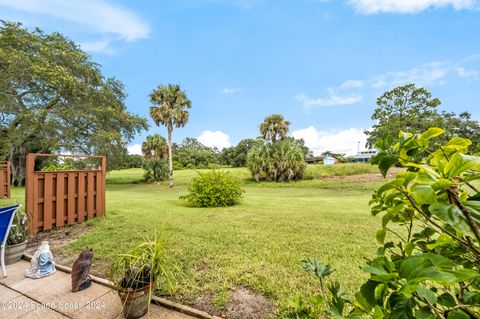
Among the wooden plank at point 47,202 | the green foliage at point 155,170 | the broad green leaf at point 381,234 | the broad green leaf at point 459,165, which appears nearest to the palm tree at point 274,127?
the green foliage at point 155,170

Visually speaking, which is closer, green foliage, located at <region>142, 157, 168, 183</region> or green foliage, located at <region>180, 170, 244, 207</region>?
green foliage, located at <region>180, 170, 244, 207</region>

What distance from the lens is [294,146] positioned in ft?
59.1

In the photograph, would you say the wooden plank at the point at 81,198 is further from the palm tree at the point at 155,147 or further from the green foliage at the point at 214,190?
the palm tree at the point at 155,147

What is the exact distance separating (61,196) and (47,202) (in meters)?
0.25

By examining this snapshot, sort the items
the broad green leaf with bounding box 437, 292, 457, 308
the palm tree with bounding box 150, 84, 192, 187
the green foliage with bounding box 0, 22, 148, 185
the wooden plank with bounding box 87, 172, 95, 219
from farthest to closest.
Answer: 1. the palm tree with bounding box 150, 84, 192, 187
2. the green foliage with bounding box 0, 22, 148, 185
3. the wooden plank with bounding box 87, 172, 95, 219
4. the broad green leaf with bounding box 437, 292, 457, 308

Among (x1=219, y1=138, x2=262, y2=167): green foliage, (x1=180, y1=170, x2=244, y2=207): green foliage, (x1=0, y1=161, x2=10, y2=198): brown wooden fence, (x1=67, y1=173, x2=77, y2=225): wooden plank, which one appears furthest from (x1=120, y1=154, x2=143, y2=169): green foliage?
(x1=219, y1=138, x2=262, y2=167): green foliage

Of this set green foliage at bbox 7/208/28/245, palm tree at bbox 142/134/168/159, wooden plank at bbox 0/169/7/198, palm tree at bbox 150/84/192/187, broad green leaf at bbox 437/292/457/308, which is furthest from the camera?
palm tree at bbox 142/134/168/159

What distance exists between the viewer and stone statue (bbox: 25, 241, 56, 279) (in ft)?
8.41

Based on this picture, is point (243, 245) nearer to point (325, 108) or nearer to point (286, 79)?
point (286, 79)

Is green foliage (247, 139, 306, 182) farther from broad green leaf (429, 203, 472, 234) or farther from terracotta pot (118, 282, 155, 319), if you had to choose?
broad green leaf (429, 203, 472, 234)

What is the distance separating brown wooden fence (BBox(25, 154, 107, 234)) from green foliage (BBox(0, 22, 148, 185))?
11820 millimetres

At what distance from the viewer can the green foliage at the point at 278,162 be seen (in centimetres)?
1738

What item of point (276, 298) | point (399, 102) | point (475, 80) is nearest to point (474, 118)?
point (399, 102)

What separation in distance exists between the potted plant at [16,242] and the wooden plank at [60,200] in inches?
42.0
